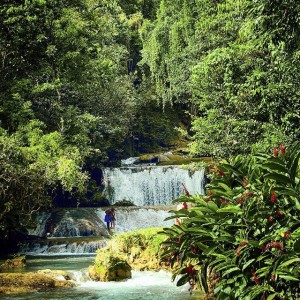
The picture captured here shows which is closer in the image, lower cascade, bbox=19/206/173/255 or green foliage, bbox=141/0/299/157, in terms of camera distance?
green foliage, bbox=141/0/299/157

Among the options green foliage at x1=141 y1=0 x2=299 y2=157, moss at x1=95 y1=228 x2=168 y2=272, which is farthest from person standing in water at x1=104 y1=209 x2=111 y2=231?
moss at x1=95 y1=228 x2=168 y2=272

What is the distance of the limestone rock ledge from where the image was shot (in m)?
11.0

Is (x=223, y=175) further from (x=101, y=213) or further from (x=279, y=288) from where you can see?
(x=101, y=213)

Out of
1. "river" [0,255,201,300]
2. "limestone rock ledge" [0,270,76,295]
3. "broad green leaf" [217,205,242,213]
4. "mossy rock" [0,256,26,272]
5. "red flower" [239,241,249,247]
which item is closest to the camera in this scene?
"red flower" [239,241,249,247]

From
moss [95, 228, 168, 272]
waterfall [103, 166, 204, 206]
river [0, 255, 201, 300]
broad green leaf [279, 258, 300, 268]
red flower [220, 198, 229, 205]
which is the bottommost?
river [0, 255, 201, 300]

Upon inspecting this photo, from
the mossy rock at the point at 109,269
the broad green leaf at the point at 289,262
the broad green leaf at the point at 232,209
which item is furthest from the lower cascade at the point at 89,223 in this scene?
the broad green leaf at the point at 289,262

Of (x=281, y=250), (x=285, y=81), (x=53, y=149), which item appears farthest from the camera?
(x=53, y=149)

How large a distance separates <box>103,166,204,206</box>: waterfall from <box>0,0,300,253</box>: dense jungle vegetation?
1452 mm

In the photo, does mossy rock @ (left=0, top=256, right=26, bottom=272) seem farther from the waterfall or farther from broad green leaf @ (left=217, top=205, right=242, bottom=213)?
the waterfall

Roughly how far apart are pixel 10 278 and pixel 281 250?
28.5 feet

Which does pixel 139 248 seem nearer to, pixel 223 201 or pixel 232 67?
pixel 232 67

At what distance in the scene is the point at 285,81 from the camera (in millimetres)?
12484

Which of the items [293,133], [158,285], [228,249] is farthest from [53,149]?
[228,249]

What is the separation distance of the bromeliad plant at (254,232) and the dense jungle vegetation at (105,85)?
10.2 ft
